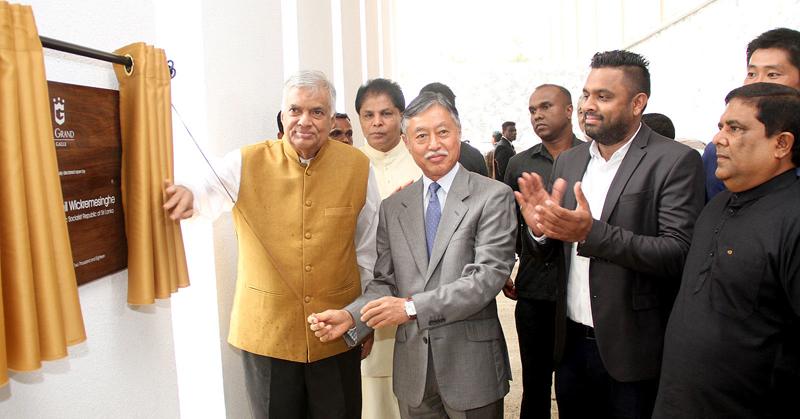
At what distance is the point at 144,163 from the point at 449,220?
995mm

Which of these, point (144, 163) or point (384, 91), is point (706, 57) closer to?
point (384, 91)

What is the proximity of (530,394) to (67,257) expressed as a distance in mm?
2358

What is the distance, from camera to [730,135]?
1755 mm

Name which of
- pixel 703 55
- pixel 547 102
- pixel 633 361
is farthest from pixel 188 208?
pixel 703 55

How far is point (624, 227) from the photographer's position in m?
2.02

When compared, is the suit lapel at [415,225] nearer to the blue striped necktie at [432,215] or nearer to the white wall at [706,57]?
the blue striped necktie at [432,215]

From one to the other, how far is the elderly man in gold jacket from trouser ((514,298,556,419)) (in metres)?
1.10

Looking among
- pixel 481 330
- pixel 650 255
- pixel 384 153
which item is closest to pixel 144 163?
pixel 481 330

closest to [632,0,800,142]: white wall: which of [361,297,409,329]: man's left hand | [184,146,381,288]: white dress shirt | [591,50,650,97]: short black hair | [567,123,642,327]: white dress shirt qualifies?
[591,50,650,97]: short black hair

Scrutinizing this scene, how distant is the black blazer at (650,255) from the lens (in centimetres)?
194

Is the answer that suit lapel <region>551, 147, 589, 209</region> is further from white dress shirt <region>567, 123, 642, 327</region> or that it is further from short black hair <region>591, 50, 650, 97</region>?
short black hair <region>591, 50, 650, 97</region>

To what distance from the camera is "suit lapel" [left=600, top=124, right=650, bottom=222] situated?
203 centimetres

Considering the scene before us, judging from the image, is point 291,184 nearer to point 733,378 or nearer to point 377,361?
point 377,361

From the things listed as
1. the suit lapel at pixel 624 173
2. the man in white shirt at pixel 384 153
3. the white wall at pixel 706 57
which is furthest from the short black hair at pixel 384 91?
the white wall at pixel 706 57
